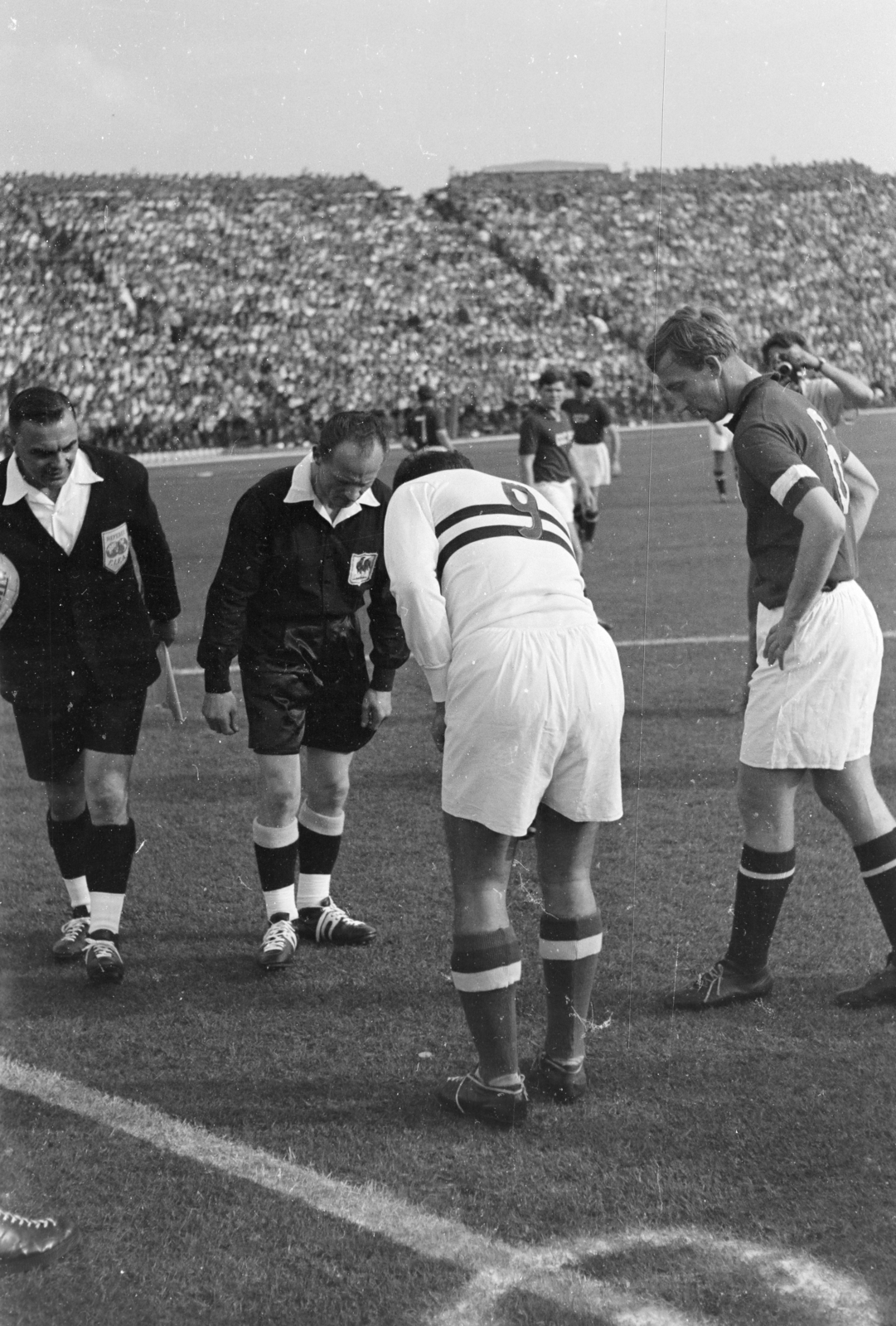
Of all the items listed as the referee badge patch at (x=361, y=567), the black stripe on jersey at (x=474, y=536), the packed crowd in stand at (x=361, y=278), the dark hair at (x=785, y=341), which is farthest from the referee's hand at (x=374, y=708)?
the dark hair at (x=785, y=341)

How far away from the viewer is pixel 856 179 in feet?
10.4

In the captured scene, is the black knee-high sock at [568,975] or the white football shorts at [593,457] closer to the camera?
the black knee-high sock at [568,975]

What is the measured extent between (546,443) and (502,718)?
19.0 ft

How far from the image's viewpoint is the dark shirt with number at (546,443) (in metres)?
7.82

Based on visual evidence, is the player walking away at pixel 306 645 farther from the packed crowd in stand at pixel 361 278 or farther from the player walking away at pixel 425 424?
the player walking away at pixel 425 424

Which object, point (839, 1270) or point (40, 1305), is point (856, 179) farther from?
point (40, 1305)

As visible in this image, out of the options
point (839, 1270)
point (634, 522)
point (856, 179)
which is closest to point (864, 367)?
point (856, 179)

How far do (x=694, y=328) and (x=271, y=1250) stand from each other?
2.01 metres

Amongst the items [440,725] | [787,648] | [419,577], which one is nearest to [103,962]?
[440,725]

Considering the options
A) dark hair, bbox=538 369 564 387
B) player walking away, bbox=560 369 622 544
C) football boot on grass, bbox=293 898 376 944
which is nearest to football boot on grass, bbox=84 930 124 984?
football boot on grass, bbox=293 898 376 944

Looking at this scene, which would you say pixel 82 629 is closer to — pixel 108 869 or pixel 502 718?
pixel 108 869

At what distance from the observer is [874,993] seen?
10.4ft

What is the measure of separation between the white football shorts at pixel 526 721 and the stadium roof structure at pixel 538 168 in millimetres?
912

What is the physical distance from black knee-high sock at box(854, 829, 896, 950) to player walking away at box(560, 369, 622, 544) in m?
7.02
